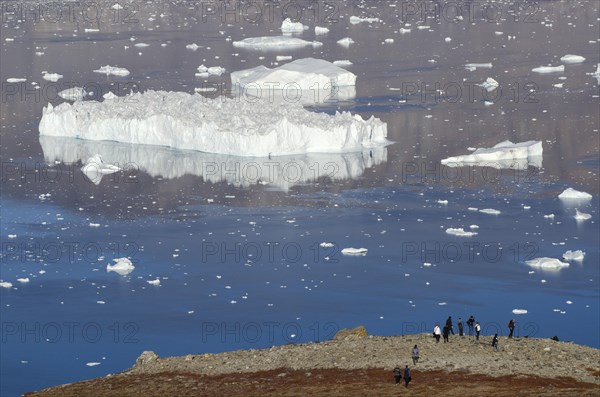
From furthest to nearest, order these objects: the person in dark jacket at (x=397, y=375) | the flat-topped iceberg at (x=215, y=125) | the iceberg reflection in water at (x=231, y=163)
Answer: the flat-topped iceberg at (x=215, y=125), the iceberg reflection in water at (x=231, y=163), the person in dark jacket at (x=397, y=375)

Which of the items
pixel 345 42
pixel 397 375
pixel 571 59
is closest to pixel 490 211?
pixel 397 375

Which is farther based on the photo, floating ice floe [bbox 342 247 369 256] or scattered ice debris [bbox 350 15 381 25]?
scattered ice debris [bbox 350 15 381 25]

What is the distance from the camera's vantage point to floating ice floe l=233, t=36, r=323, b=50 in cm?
6825

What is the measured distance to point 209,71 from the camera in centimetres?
5941

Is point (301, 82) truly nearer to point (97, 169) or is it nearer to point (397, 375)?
point (97, 169)

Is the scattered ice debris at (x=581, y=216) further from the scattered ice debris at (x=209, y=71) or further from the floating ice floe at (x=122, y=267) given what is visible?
the scattered ice debris at (x=209, y=71)

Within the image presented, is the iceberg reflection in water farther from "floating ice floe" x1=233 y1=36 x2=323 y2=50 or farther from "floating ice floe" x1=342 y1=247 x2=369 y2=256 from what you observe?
"floating ice floe" x1=233 y1=36 x2=323 y2=50

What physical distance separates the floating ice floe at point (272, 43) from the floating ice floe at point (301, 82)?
12.2 metres

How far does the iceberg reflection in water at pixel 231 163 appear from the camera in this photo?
41219mm

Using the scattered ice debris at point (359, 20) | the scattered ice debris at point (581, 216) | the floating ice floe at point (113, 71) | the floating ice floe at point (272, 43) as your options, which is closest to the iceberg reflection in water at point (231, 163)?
the scattered ice debris at point (581, 216)

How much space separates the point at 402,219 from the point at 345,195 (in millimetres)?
3089

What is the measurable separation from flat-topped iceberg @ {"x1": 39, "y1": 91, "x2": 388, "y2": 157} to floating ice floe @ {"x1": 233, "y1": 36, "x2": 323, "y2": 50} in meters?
21.2

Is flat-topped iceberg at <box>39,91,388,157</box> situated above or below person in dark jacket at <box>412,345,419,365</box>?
above

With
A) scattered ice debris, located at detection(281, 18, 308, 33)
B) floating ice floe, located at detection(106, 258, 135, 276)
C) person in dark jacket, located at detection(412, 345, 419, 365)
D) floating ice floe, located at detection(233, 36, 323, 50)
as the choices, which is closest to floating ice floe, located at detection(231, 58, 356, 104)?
floating ice floe, located at detection(233, 36, 323, 50)
